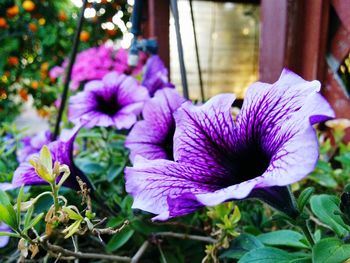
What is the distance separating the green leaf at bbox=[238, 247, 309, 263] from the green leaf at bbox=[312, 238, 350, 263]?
0.03 metres

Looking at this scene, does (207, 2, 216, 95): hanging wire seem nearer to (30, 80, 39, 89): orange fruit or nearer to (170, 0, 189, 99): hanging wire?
(30, 80, 39, 89): orange fruit

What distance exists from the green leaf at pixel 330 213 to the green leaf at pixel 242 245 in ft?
0.29

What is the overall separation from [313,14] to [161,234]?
524 millimetres

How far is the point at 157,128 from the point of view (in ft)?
2.02

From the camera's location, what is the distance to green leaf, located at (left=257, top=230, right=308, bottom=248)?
1.70 feet

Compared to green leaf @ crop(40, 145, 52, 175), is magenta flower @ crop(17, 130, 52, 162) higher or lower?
lower

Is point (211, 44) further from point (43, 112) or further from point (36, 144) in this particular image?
point (36, 144)

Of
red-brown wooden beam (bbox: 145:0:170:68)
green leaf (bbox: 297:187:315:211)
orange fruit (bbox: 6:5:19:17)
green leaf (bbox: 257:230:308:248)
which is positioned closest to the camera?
green leaf (bbox: 297:187:315:211)

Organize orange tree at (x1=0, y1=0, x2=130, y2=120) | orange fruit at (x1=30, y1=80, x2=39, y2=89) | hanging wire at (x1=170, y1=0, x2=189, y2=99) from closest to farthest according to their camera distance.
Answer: hanging wire at (x1=170, y1=0, x2=189, y2=99), orange tree at (x1=0, y1=0, x2=130, y2=120), orange fruit at (x1=30, y1=80, x2=39, y2=89)

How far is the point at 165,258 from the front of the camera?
24.3 inches

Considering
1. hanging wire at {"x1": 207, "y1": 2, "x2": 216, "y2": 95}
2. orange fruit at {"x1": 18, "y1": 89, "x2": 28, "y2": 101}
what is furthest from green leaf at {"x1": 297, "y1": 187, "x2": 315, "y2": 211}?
orange fruit at {"x1": 18, "y1": 89, "x2": 28, "y2": 101}

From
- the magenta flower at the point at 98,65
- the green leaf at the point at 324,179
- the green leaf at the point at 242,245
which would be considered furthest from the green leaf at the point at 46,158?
the magenta flower at the point at 98,65

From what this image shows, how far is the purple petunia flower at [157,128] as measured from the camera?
0.60 m

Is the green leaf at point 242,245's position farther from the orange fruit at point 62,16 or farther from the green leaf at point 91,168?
the orange fruit at point 62,16
